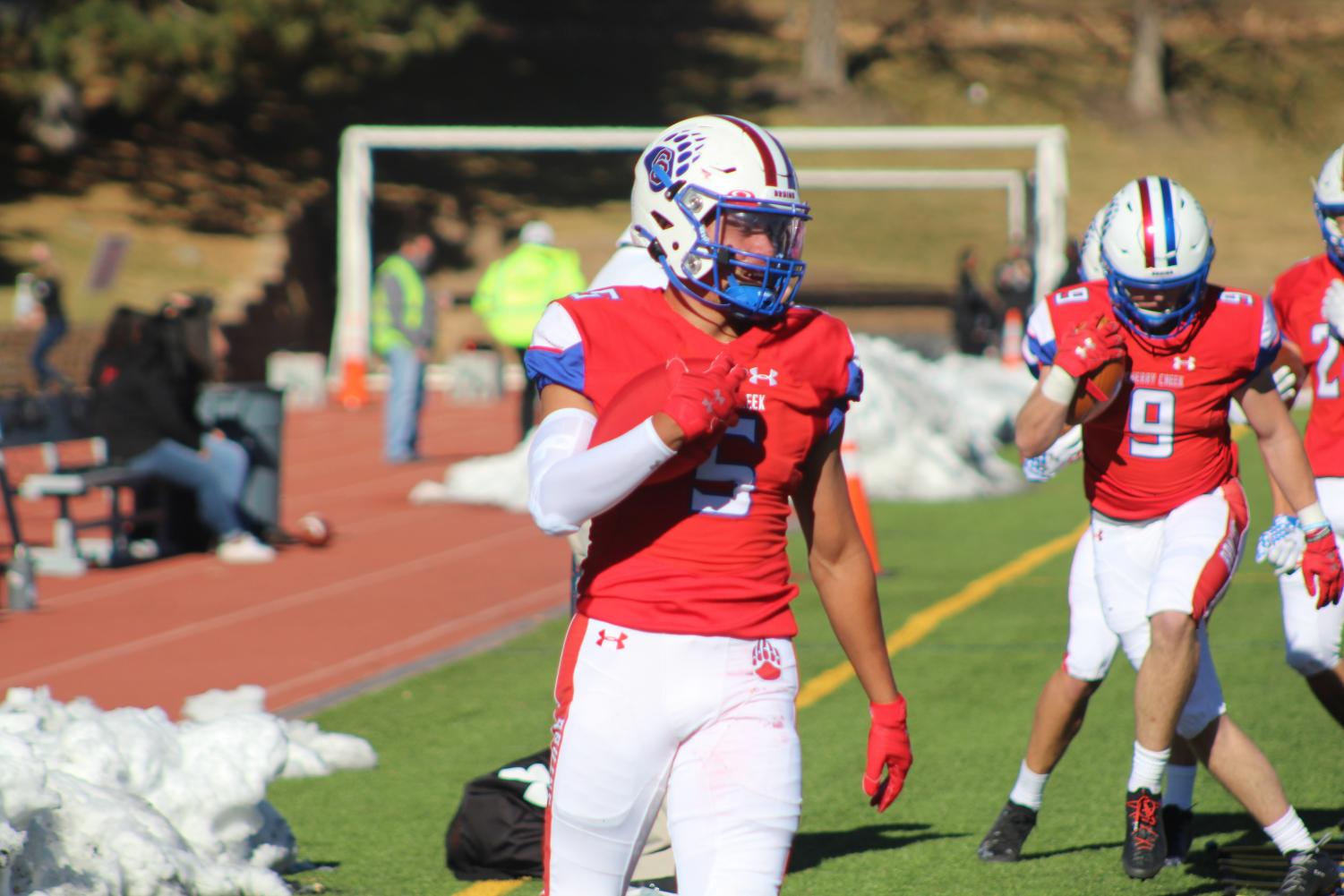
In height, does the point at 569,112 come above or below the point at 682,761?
above

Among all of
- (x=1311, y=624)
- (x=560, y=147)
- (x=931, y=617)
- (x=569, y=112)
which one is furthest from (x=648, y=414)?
(x=569, y=112)

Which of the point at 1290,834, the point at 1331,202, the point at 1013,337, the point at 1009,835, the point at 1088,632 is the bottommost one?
the point at 1013,337

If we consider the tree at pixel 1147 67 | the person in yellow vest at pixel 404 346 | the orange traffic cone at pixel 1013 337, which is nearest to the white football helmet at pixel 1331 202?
the person in yellow vest at pixel 404 346

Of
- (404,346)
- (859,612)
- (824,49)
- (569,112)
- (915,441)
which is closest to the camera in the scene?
(859,612)

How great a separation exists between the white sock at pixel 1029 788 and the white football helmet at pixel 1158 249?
1425mm

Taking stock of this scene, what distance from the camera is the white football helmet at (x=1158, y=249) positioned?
4.90 meters

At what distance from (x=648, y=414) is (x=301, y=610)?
7.32 m

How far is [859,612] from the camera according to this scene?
355cm

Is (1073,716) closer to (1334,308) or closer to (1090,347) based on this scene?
(1090,347)

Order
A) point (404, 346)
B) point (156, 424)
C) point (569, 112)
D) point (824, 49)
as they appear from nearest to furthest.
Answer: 1. point (156, 424)
2. point (404, 346)
3. point (569, 112)
4. point (824, 49)

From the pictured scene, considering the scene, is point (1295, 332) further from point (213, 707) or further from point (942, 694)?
point (213, 707)

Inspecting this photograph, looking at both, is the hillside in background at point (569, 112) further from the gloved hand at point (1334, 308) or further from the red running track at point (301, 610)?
the gloved hand at point (1334, 308)

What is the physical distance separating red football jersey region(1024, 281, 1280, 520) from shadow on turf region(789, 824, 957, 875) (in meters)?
1.37

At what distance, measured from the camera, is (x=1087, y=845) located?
567 cm
